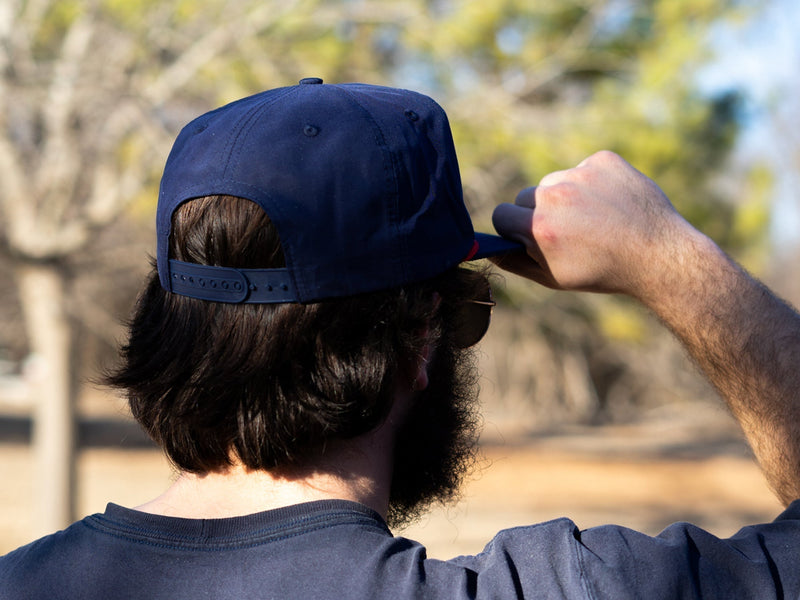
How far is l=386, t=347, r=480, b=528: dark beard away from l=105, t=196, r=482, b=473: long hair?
0.10 m

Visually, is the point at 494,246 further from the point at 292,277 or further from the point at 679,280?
the point at 292,277

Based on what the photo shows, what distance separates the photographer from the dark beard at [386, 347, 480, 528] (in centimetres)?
131

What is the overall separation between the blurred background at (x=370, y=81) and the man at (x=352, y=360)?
41.9 inches

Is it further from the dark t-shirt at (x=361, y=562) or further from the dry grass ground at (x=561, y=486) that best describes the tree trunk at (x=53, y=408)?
the dark t-shirt at (x=361, y=562)

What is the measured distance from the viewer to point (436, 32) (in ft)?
22.7

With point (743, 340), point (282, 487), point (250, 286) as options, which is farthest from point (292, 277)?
A: point (743, 340)

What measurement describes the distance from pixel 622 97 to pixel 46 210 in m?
6.68

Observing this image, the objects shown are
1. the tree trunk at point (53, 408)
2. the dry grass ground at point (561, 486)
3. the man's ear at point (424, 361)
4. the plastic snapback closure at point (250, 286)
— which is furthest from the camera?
the dry grass ground at point (561, 486)

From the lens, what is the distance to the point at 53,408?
752 centimetres

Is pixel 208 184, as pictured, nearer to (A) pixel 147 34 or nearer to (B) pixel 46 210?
(A) pixel 147 34

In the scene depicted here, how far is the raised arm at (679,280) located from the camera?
1.23m

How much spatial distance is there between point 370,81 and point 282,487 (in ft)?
20.1

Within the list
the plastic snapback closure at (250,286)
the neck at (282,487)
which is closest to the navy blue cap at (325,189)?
the plastic snapback closure at (250,286)

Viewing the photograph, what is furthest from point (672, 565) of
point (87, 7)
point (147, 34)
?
→ point (87, 7)
